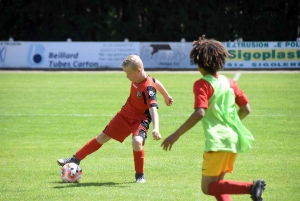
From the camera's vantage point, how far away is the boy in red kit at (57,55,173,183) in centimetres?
760

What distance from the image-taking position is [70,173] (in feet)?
25.6

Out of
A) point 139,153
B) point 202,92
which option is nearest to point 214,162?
point 202,92

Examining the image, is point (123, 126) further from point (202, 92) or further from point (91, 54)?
point (91, 54)

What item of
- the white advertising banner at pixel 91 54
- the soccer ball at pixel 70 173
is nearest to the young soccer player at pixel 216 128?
the soccer ball at pixel 70 173

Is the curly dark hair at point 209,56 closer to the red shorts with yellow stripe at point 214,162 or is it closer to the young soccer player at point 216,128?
the young soccer player at point 216,128

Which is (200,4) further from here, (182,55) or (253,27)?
(182,55)

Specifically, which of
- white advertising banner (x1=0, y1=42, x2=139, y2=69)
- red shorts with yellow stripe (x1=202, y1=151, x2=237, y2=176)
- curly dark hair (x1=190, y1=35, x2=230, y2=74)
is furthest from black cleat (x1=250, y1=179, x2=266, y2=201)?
white advertising banner (x1=0, y1=42, x2=139, y2=69)

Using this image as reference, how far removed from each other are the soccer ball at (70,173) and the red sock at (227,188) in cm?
274

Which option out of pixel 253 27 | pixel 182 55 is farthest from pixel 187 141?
pixel 253 27

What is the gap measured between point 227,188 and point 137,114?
2664 mm

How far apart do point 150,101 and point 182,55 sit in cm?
2639

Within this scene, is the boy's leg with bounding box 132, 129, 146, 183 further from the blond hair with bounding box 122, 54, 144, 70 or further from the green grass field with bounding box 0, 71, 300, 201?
the blond hair with bounding box 122, 54, 144, 70

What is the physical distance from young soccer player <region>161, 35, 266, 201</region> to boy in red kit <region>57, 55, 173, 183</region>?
2.02 m

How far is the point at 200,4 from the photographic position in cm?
4500
